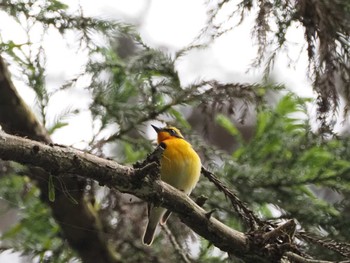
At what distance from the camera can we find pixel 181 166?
3770 millimetres

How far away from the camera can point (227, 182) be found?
3.83m

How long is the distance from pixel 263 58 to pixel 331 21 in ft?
1.00

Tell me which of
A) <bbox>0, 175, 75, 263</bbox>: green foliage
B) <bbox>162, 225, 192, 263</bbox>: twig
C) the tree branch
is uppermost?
the tree branch

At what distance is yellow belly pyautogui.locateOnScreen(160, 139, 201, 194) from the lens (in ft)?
12.2

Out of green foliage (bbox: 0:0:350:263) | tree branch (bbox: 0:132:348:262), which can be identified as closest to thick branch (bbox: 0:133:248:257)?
tree branch (bbox: 0:132:348:262)

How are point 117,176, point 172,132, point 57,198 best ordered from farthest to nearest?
1. point 172,132
2. point 57,198
3. point 117,176

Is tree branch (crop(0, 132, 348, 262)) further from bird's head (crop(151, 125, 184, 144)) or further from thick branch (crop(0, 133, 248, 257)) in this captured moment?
bird's head (crop(151, 125, 184, 144))

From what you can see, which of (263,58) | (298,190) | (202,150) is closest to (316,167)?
(298,190)

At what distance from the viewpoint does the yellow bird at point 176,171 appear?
3719 mm

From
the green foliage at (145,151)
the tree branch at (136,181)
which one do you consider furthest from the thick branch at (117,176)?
the green foliage at (145,151)

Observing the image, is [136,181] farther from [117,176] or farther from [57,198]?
[57,198]

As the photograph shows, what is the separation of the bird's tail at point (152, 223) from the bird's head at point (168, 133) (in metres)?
0.48

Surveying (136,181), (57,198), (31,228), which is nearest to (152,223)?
(57,198)

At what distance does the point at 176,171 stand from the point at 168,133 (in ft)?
1.45
